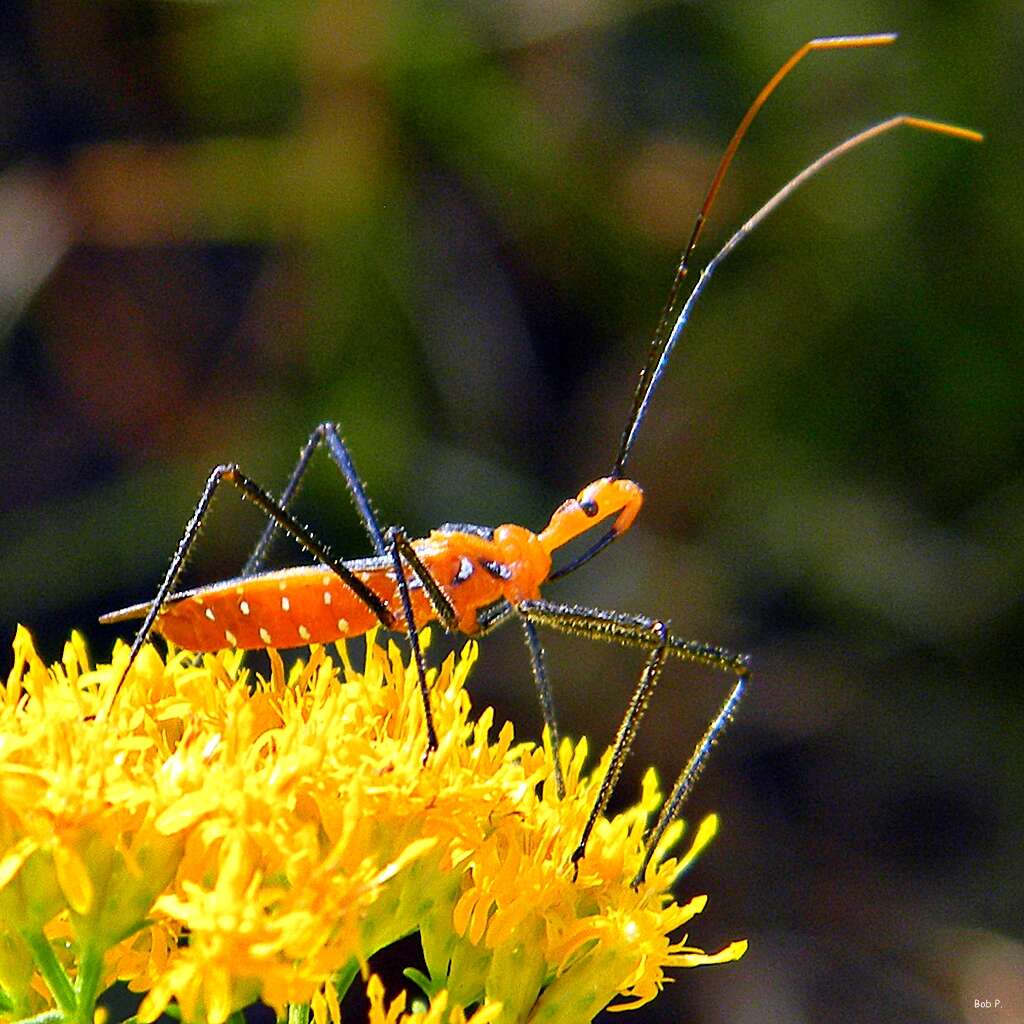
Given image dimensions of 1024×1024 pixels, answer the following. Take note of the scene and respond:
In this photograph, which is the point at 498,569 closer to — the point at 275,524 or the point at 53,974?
the point at 275,524

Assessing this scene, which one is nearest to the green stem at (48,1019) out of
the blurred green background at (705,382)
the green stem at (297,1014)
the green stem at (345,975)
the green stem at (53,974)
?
the green stem at (53,974)

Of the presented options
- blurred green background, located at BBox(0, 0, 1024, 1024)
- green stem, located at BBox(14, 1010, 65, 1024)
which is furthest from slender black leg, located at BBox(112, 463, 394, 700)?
blurred green background, located at BBox(0, 0, 1024, 1024)

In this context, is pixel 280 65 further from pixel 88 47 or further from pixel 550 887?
pixel 550 887

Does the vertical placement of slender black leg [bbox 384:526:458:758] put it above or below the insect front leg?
above

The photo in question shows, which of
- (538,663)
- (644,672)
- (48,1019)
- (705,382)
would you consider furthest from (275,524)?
(705,382)

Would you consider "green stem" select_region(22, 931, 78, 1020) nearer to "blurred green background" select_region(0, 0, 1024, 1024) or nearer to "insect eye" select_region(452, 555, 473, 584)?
"insect eye" select_region(452, 555, 473, 584)

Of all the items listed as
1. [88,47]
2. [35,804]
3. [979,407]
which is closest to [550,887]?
[35,804]
